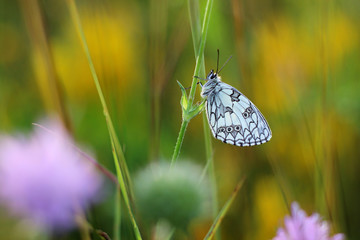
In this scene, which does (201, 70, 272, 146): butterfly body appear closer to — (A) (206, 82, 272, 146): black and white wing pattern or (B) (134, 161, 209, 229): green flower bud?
(A) (206, 82, 272, 146): black and white wing pattern

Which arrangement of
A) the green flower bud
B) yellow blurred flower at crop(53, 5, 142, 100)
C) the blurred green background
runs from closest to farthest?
the green flower bud < the blurred green background < yellow blurred flower at crop(53, 5, 142, 100)

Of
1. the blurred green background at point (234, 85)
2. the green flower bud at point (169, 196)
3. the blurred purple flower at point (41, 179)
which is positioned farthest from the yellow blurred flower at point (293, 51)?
the blurred purple flower at point (41, 179)

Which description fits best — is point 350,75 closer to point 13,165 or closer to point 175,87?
point 175,87

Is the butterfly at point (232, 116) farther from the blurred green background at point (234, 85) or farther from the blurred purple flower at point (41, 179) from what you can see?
the blurred purple flower at point (41, 179)

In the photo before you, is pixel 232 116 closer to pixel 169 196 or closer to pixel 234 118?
pixel 234 118

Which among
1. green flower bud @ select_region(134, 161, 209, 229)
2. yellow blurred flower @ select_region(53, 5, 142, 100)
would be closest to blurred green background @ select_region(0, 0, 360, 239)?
yellow blurred flower @ select_region(53, 5, 142, 100)

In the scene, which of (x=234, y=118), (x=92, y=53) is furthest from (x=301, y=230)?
(x=92, y=53)

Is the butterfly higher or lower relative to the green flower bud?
higher
